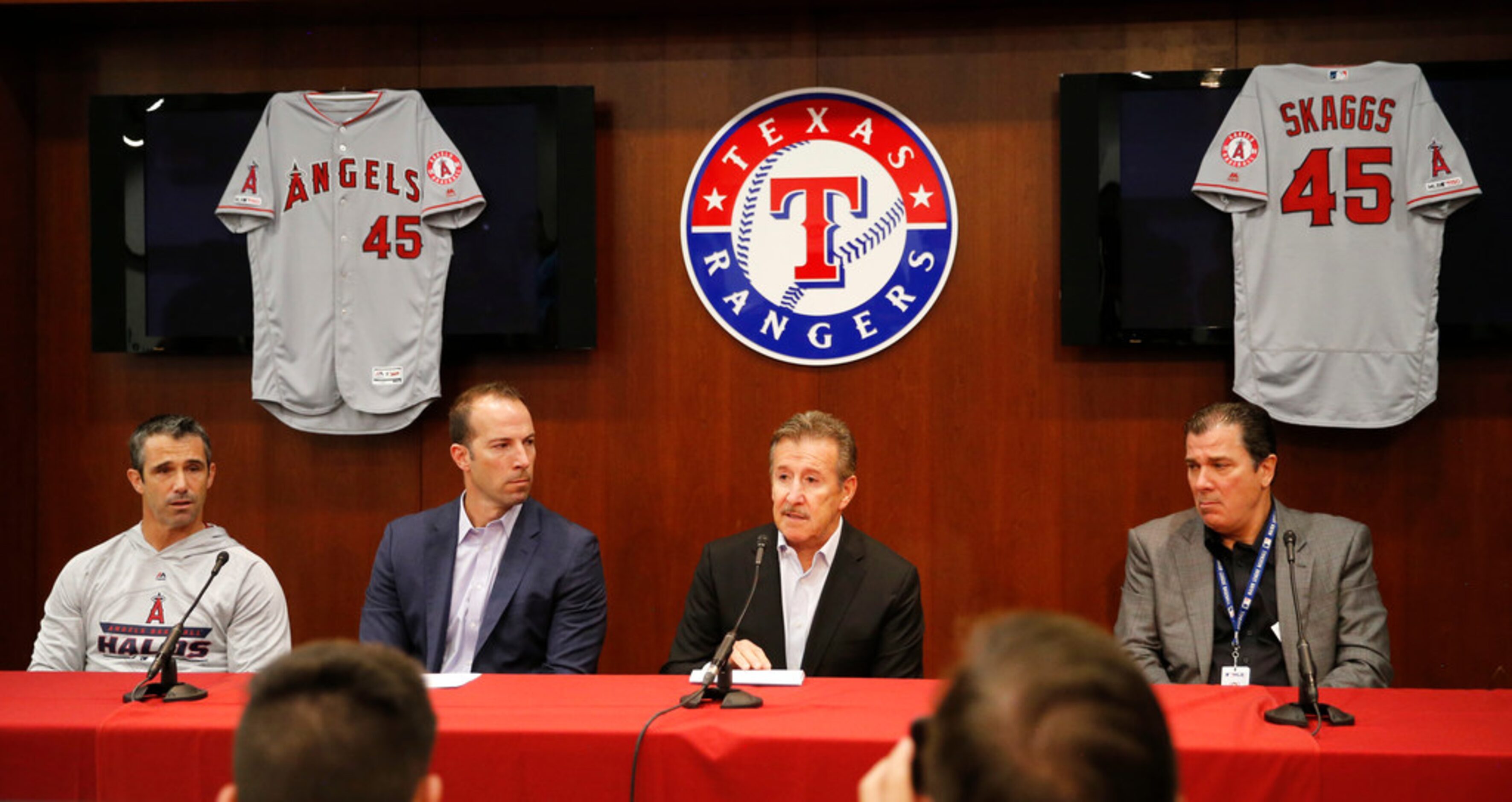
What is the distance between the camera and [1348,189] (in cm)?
356

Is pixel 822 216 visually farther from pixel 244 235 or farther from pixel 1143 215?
pixel 244 235

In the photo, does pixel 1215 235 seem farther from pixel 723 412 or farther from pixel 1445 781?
pixel 1445 781

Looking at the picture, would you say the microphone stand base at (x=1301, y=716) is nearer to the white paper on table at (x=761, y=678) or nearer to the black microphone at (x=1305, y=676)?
the black microphone at (x=1305, y=676)

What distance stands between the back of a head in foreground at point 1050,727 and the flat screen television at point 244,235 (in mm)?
3112

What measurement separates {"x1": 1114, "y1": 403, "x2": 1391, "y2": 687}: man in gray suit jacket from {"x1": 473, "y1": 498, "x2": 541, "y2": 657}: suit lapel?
1.63m

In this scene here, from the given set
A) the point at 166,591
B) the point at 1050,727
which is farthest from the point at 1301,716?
the point at 166,591

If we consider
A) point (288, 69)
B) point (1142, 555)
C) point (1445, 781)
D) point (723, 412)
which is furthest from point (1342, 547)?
point (288, 69)

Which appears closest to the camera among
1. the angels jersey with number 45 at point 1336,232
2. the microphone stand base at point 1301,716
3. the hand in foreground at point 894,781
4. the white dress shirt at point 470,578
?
the hand in foreground at point 894,781

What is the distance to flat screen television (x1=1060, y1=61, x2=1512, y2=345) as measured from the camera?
365 cm

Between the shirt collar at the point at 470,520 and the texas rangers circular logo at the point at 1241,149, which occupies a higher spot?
the texas rangers circular logo at the point at 1241,149

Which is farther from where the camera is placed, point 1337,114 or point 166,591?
Answer: point 1337,114

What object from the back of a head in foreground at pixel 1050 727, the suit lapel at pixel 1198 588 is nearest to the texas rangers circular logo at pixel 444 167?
the suit lapel at pixel 1198 588

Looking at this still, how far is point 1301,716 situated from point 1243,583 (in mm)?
1125

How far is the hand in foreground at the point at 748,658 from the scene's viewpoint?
262cm
